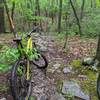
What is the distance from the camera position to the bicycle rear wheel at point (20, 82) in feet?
11.9

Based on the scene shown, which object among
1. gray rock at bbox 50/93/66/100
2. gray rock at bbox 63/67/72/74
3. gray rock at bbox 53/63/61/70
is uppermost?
gray rock at bbox 53/63/61/70

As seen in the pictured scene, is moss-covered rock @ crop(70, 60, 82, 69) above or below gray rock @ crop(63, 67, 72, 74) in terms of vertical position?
above

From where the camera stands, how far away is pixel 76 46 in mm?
8430

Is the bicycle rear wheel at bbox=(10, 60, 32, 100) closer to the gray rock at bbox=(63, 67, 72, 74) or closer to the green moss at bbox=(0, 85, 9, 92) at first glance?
the green moss at bbox=(0, 85, 9, 92)

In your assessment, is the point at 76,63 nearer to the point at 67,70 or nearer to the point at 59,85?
the point at 67,70

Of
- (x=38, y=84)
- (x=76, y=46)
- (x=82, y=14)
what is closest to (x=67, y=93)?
(x=38, y=84)

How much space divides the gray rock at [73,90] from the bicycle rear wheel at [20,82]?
1046mm

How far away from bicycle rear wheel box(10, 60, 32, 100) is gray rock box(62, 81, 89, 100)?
3.43 ft

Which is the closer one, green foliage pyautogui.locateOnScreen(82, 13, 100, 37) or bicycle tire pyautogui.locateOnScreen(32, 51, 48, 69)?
bicycle tire pyautogui.locateOnScreen(32, 51, 48, 69)

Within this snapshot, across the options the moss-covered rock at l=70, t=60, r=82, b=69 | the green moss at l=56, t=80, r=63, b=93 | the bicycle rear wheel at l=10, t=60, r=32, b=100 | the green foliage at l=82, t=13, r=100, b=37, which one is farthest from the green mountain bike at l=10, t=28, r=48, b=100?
the green foliage at l=82, t=13, r=100, b=37

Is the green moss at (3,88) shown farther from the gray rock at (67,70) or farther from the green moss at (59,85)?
the gray rock at (67,70)

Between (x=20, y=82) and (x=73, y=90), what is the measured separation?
4.93ft

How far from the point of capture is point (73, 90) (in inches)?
198

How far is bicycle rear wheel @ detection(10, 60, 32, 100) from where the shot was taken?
3625mm
